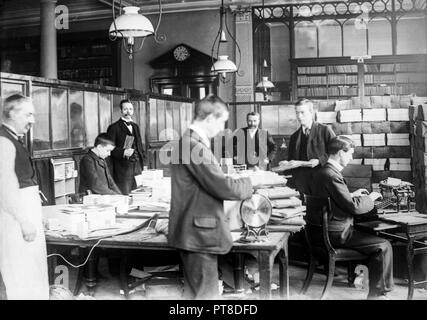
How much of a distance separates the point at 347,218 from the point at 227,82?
6.37 m

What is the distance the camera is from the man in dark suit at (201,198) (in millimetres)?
2398

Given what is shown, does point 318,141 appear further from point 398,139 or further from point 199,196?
point 398,139

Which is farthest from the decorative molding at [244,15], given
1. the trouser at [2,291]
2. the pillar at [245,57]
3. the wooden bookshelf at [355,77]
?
the trouser at [2,291]

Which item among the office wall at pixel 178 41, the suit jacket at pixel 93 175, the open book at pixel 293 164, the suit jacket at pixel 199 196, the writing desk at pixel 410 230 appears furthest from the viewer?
the office wall at pixel 178 41

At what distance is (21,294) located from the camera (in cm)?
279

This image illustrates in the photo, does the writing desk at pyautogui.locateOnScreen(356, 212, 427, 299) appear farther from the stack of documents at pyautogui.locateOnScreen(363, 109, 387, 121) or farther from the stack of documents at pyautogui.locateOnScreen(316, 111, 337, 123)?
the stack of documents at pyautogui.locateOnScreen(316, 111, 337, 123)

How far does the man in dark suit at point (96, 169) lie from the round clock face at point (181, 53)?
7022 mm

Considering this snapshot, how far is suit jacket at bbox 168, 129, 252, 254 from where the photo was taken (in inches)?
94.3

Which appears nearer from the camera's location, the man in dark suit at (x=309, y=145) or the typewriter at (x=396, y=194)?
the typewriter at (x=396, y=194)

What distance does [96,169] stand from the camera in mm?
4348

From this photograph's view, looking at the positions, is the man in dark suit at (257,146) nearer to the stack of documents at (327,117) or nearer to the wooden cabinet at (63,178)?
the wooden cabinet at (63,178)

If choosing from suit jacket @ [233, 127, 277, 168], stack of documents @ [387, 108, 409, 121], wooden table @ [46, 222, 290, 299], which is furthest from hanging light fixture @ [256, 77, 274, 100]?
wooden table @ [46, 222, 290, 299]

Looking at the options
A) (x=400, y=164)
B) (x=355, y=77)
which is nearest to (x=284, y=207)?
(x=400, y=164)

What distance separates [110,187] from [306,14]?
300 inches
